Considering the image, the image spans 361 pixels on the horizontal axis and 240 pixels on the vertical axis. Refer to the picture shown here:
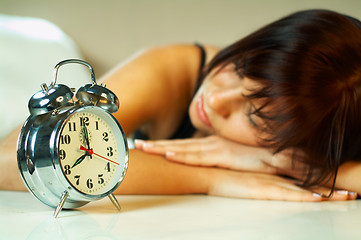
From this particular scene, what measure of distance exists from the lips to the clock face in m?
0.59

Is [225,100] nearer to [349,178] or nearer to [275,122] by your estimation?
[275,122]

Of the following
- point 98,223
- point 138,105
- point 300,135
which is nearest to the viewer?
point 98,223

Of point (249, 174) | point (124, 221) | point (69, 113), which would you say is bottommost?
point (249, 174)

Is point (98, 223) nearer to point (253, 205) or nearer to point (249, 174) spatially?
point (253, 205)

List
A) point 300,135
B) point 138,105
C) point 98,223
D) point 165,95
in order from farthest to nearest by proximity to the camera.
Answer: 1. point 165,95
2. point 138,105
3. point 300,135
4. point 98,223

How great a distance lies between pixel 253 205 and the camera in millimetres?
843

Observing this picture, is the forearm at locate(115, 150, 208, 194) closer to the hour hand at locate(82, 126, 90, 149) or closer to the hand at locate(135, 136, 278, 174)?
the hand at locate(135, 136, 278, 174)

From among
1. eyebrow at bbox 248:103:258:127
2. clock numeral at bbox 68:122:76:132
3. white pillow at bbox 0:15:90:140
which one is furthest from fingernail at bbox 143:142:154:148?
→ white pillow at bbox 0:15:90:140

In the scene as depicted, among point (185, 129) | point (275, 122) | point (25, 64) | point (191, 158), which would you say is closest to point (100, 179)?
point (191, 158)

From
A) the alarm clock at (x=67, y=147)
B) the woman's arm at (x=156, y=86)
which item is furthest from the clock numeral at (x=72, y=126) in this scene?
the woman's arm at (x=156, y=86)

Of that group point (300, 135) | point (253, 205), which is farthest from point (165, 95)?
point (253, 205)

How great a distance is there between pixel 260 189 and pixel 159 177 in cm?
25

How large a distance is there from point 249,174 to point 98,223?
1.76 feet

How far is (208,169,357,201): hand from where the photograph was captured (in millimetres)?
932
